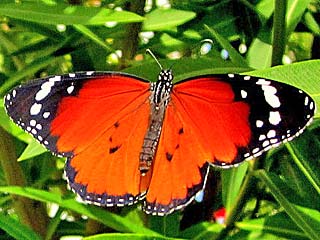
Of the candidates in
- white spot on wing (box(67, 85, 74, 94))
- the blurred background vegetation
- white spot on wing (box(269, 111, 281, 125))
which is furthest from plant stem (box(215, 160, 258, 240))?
white spot on wing (box(67, 85, 74, 94))

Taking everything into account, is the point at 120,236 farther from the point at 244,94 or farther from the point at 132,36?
the point at 132,36

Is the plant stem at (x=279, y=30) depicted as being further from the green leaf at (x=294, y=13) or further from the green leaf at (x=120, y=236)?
the green leaf at (x=120, y=236)

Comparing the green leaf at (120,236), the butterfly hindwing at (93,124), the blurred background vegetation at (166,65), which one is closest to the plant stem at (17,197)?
the blurred background vegetation at (166,65)

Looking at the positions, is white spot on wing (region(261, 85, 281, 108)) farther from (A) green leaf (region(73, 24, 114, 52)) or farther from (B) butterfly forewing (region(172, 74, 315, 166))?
(A) green leaf (region(73, 24, 114, 52))

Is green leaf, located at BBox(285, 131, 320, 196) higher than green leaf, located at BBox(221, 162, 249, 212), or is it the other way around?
green leaf, located at BBox(285, 131, 320, 196)

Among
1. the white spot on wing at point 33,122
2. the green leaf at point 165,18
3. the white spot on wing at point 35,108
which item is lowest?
the white spot on wing at point 33,122

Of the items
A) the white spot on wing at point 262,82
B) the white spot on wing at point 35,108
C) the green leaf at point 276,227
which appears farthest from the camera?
the green leaf at point 276,227

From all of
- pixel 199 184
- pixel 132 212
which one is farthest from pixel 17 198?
pixel 199 184
